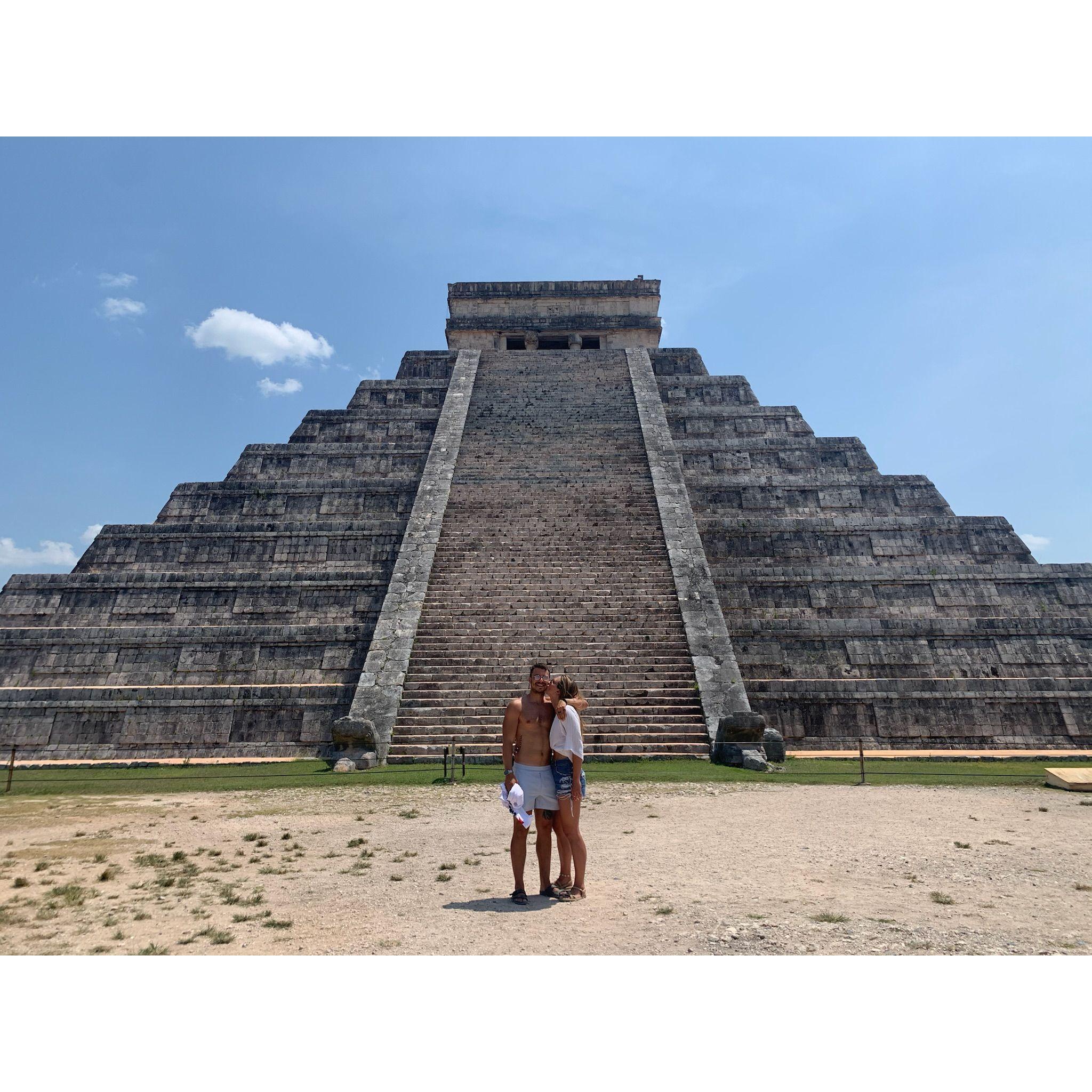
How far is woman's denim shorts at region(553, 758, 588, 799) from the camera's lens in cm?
497

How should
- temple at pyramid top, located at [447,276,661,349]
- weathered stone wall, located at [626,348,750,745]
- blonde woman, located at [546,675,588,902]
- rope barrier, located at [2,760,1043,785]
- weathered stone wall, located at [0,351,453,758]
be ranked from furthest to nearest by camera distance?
temple at pyramid top, located at [447,276,661,349]
weathered stone wall, located at [0,351,453,758]
weathered stone wall, located at [626,348,750,745]
rope barrier, located at [2,760,1043,785]
blonde woman, located at [546,675,588,902]

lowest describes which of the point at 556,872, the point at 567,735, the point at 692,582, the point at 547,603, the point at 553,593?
the point at 556,872

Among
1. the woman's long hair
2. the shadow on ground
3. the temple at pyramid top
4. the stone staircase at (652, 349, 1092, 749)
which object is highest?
the temple at pyramid top

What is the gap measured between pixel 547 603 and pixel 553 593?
334 mm

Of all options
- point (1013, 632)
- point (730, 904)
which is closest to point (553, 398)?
point (1013, 632)

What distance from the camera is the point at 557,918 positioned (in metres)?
4.34

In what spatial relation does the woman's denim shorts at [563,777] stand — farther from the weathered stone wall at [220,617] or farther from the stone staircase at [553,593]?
the weathered stone wall at [220,617]

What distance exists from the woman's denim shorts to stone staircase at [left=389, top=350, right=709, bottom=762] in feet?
21.4

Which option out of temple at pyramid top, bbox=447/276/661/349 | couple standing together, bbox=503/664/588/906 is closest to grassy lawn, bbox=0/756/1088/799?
couple standing together, bbox=503/664/588/906

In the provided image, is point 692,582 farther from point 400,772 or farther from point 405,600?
point 400,772

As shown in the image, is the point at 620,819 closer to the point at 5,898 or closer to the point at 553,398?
the point at 5,898

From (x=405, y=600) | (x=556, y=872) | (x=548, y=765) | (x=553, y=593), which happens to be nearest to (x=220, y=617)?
(x=405, y=600)

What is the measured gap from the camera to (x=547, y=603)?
14.8 meters

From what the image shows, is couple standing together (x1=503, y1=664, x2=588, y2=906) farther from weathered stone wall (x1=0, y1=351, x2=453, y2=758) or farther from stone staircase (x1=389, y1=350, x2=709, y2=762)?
weathered stone wall (x1=0, y1=351, x2=453, y2=758)
